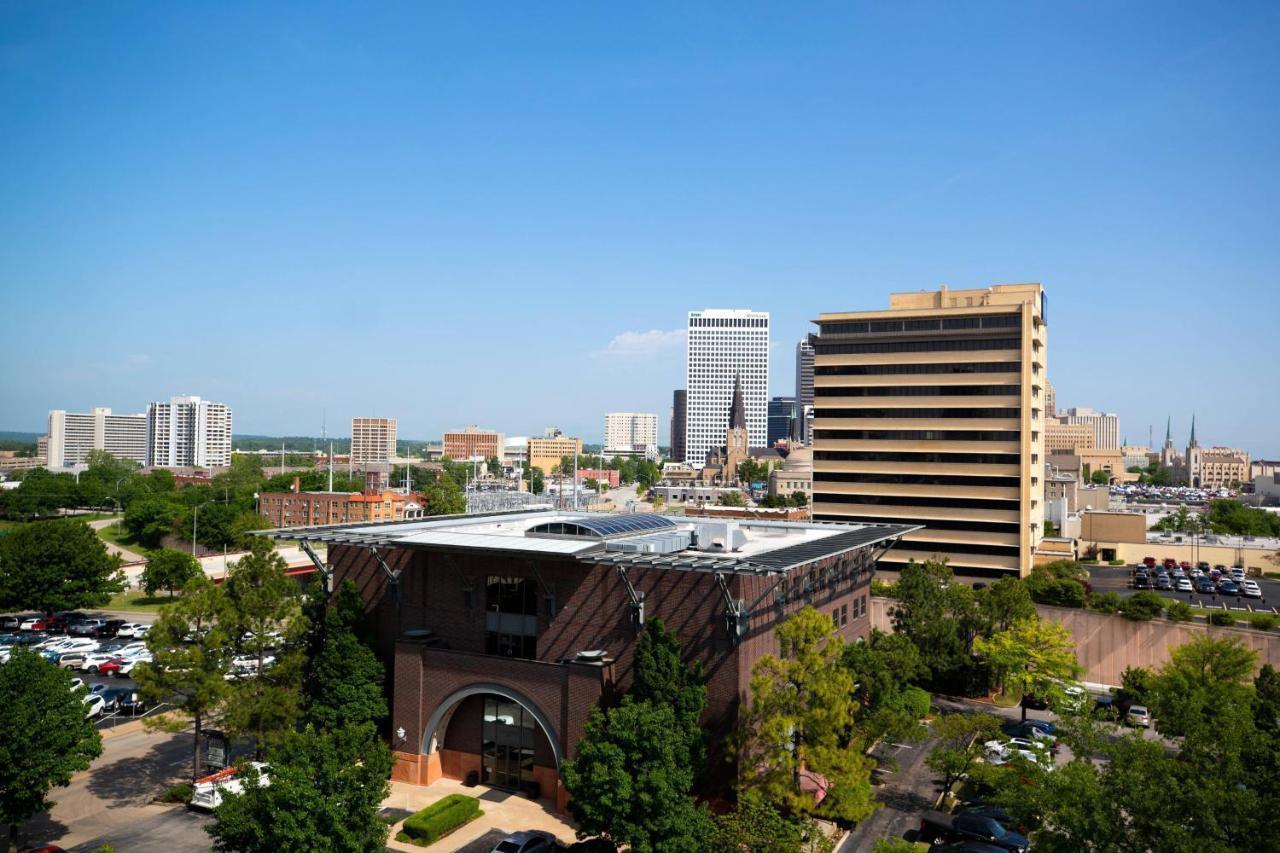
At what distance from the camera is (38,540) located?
71.2 metres

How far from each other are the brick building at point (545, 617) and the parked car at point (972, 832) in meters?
8.16

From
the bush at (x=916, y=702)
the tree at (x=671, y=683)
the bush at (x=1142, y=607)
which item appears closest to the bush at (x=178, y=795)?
the tree at (x=671, y=683)

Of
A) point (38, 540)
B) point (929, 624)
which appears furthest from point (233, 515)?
point (929, 624)

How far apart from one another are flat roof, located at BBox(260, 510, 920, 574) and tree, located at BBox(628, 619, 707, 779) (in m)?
2.94

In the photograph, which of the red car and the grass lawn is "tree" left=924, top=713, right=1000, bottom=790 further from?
the grass lawn

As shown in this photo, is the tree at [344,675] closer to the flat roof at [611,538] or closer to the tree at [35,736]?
the flat roof at [611,538]

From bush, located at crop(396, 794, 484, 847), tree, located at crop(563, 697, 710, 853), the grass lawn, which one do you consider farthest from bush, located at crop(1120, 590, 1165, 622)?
the grass lawn

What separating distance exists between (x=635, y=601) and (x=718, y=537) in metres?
7.72

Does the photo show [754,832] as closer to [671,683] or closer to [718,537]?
[671,683]

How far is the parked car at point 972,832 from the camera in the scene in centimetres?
3104

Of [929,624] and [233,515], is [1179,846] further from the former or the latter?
[233,515]

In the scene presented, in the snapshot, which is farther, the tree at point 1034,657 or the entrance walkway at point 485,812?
the tree at point 1034,657

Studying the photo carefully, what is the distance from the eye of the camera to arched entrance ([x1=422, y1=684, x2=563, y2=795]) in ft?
120

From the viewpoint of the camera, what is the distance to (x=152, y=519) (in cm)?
12594
